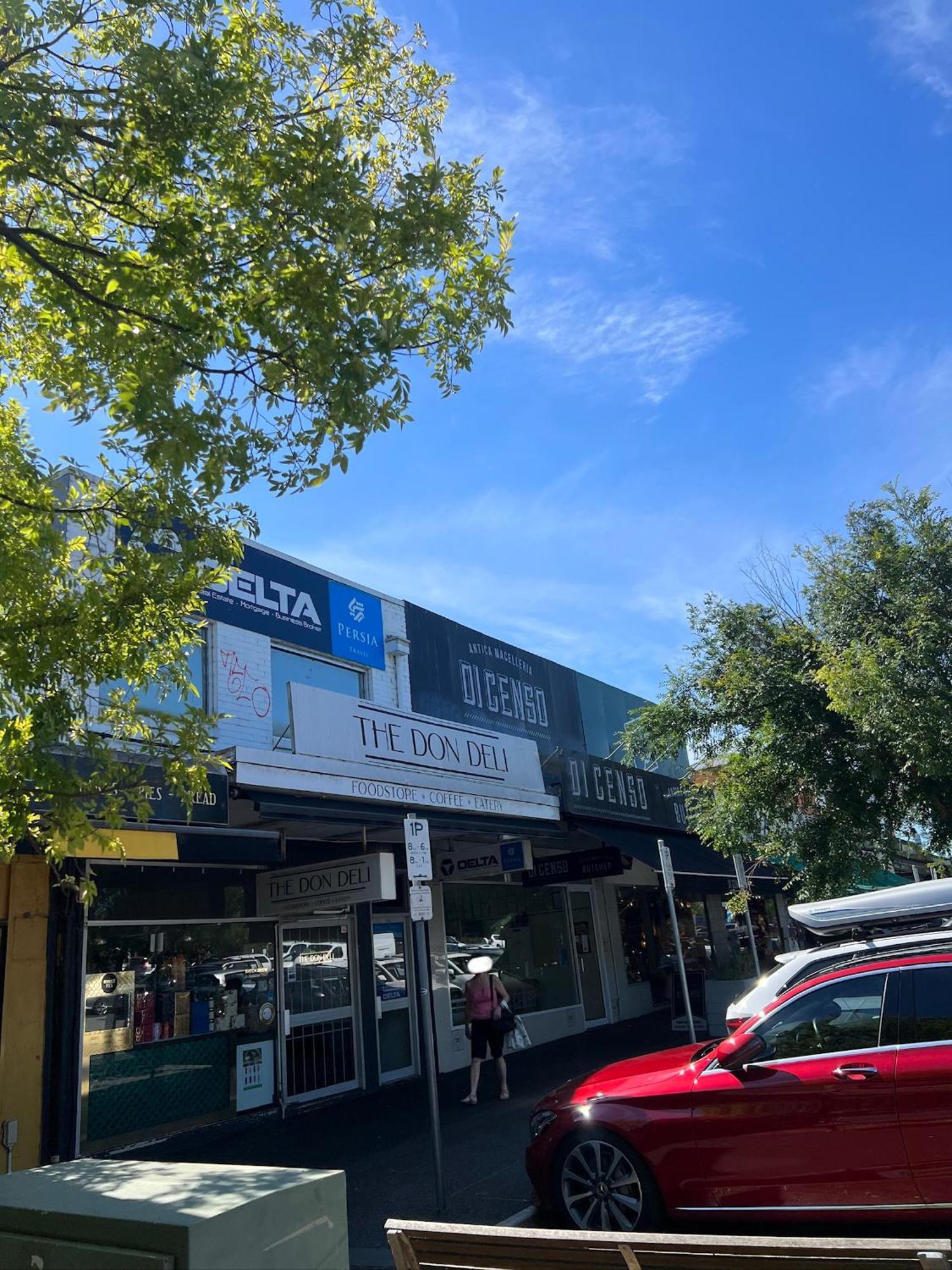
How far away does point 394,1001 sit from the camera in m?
13.1

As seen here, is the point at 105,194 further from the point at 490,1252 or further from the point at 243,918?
the point at 243,918

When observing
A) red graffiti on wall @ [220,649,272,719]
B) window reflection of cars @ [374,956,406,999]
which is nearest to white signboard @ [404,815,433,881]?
red graffiti on wall @ [220,649,272,719]

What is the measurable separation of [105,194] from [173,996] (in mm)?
7830

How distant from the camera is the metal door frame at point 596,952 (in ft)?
56.5

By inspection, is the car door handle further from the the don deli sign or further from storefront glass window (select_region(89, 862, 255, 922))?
storefront glass window (select_region(89, 862, 255, 922))

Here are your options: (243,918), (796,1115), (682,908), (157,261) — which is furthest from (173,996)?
(682,908)

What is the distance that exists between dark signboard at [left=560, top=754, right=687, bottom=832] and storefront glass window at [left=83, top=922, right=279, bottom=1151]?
4791 mm

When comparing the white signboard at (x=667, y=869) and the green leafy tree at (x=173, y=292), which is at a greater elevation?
the green leafy tree at (x=173, y=292)

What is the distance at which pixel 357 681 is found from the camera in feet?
45.6

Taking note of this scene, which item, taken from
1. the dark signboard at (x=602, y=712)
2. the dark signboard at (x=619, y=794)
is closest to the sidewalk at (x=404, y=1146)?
the dark signboard at (x=619, y=794)

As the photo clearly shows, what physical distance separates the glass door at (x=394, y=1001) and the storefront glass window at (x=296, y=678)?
3138 millimetres

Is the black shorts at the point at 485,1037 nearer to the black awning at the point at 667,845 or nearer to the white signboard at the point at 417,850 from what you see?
the black awning at the point at 667,845

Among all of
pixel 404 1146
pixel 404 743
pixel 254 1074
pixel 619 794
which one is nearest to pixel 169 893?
pixel 254 1074

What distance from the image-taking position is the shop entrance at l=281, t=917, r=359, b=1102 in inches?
449
